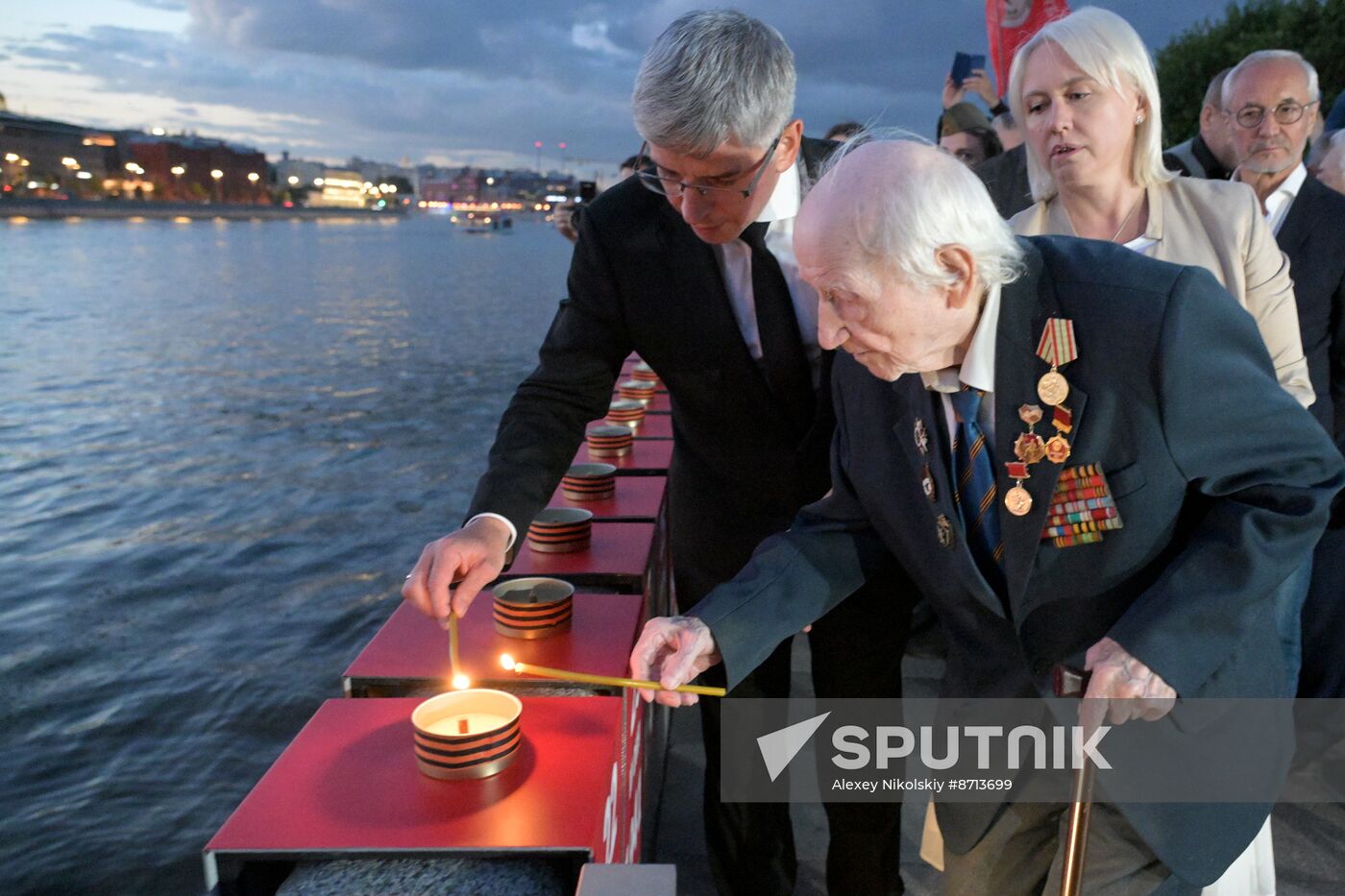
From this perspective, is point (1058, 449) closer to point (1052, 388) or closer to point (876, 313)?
point (1052, 388)

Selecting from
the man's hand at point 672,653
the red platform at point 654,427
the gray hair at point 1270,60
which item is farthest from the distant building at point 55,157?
the man's hand at point 672,653

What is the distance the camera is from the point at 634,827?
8.61 feet

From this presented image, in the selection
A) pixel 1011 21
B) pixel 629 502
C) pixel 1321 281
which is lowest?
pixel 629 502

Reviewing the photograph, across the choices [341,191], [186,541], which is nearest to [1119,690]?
[186,541]

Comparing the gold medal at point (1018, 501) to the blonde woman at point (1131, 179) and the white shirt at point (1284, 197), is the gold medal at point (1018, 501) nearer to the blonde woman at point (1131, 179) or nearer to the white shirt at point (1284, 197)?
the blonde woman at point (1131, 179)

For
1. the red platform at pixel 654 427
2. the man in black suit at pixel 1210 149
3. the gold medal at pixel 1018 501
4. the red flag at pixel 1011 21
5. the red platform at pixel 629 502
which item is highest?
the red flag at pixel 1011 21

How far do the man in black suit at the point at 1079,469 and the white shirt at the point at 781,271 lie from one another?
55cm

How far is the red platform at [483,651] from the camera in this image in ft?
7.06

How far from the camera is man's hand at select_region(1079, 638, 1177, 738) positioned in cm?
159

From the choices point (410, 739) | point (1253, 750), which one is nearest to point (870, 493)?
point (1253, 750)

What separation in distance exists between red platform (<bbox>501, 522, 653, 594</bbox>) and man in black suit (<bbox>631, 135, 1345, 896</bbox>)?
0.98 metres

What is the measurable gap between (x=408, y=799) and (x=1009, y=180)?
299cm

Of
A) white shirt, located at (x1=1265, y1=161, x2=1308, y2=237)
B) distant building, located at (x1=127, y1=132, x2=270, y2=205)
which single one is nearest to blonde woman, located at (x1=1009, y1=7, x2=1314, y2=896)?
white shirt, located at (x1=1265, y1=161, x2=1308, y2=237)

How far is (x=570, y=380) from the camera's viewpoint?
265 cm
